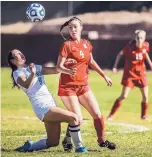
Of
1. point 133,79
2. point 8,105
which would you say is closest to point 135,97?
point 8,105

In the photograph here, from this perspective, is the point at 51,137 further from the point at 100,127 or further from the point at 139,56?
the point at 139,56

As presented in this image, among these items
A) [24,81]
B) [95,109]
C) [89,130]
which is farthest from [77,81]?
[89,130]

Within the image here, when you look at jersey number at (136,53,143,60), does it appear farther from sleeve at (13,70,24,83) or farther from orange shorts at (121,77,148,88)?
sleeve at (13,70,24,83)

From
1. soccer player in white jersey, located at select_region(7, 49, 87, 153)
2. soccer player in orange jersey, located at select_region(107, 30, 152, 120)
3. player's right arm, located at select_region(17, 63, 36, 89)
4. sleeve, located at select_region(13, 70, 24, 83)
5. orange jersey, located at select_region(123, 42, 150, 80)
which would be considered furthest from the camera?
orange jersey, located at select_region(123, 42, 150, 80)

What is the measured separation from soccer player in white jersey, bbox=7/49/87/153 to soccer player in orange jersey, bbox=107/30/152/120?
5296 mm

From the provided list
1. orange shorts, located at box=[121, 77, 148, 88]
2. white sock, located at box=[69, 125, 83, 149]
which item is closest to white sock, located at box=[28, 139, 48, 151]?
white sock, located at box=[69, 125, 83, 149]

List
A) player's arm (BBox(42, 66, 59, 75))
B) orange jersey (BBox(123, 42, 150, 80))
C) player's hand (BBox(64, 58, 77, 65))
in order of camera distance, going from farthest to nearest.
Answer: orange jersey (BBox(123, 42, 150, 80))
player's hand (BBox(64, 58, 77, 65))
player's arm (BBox(42, 66, 59, 75))

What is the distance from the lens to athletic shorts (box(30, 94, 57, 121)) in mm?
8969

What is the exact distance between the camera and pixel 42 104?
902 centimetres

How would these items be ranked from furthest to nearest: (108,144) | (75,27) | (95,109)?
(95,109) → (108,144) → (75,27)

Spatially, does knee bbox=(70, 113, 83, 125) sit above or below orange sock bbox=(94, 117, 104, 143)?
above

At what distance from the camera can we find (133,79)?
14.6m

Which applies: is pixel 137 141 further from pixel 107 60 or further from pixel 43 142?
pixel 107 60

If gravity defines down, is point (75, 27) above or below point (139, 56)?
above
